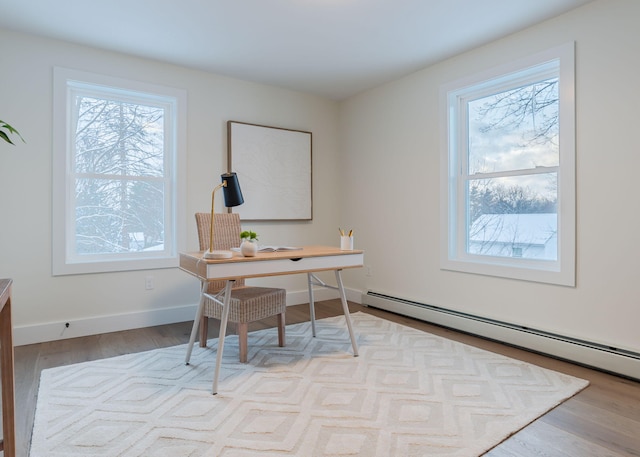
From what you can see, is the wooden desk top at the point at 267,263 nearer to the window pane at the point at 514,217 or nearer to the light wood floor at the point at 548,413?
the light wood floor at the point at 548,413

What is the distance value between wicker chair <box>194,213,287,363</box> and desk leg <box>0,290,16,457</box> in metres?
1.27

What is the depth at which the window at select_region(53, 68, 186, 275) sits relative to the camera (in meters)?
3.19

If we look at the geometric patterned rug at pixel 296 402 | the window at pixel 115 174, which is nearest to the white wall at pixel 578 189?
the geometric patterned rug at pixel 296 402

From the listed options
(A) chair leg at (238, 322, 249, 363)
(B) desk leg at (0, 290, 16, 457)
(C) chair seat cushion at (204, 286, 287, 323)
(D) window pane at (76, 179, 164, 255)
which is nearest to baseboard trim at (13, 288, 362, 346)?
(D) window pane at (76, 179, 164, 255)

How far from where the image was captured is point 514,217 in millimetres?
3160

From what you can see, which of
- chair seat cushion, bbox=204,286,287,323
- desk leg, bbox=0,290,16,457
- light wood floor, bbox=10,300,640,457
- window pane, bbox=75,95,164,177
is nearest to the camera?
desk leg, bbox=0,290,16,457

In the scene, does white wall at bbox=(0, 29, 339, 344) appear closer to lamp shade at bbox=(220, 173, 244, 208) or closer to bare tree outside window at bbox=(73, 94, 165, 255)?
bare tree outside window at bbox=(73, 94, 165, 255)

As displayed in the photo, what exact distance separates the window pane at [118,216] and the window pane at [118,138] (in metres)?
0.14

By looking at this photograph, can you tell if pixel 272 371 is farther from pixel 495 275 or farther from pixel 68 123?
pixel 68 123

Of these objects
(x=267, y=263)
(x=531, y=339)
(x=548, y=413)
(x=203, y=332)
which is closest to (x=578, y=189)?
(x=531, y=339)

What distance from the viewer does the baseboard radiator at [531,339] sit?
2404mm

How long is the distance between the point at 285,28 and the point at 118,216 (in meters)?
2.20

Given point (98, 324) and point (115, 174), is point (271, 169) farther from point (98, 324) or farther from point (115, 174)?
point (98, 324)

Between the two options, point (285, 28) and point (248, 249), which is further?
point (285, 28)
